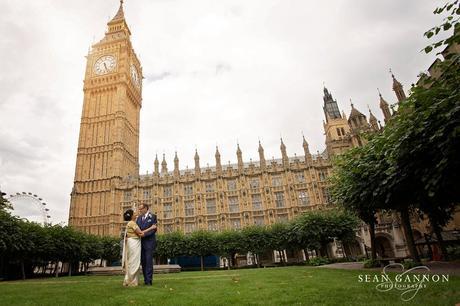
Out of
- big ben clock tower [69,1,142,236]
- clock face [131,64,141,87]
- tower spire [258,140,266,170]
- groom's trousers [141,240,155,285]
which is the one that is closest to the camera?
groom's trousers [141,240,155,285]

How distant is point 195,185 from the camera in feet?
177

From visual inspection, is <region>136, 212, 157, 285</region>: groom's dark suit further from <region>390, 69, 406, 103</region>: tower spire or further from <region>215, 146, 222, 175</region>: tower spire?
<region>215, 146, 222, 175</region>: tower spire

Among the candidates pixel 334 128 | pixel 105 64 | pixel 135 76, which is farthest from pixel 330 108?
pixel 105 64

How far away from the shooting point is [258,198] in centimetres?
5259

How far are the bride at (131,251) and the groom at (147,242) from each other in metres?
0.20

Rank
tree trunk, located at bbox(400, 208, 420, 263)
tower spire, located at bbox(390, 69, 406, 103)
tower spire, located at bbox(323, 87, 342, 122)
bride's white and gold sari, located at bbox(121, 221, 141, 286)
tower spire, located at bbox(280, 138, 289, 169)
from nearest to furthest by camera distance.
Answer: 1. bride's white and gold sari, located at bbox(121, 221, 141, 286)
2. tree trunk, located at bbox(400, 208, 420, 263)
3. tower spire, located at bbox(390, 69, 406, 103)
4. tower spire, located at bbox(280, 138, 289, 169)
5. tower spire, located at bbox(323, 87, 342, 122)

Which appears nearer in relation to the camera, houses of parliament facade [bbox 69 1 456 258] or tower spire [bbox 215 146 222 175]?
houses of parliament facade [bbox 69 1 456 258]

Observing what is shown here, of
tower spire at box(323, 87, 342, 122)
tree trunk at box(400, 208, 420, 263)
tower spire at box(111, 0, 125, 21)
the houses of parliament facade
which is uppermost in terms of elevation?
tower spire at box(111, 0, 125, 21)

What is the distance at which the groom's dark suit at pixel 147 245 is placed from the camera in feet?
30.4

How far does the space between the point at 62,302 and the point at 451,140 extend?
10215mm

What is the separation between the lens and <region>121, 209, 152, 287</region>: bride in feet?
29.5

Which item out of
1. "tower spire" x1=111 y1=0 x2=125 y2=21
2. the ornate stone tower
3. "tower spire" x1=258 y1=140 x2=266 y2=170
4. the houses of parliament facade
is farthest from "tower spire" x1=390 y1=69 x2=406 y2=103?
"tower spire" x1=111 y1=0 x2=125 y2=21

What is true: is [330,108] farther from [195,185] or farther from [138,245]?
[138,245]

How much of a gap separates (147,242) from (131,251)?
0.57 meters
